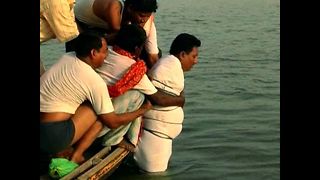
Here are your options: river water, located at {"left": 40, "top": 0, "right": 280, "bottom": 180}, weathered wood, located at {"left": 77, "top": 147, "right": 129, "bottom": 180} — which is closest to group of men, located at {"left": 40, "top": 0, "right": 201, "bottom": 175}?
weathered wood, located at {"left": 77, "top": 147, "right": 129, "bottom": 180}

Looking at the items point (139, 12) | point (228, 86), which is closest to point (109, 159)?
point (139, 12)

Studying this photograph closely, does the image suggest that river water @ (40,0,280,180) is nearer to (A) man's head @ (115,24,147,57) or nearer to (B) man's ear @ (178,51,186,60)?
(B) man's ear @ (178,51,186,60)

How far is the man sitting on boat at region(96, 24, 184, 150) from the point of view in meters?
4.84

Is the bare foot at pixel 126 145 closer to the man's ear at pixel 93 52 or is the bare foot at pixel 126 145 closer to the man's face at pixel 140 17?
the man's ear at pixel 93 52

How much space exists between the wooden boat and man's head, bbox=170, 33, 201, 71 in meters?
0.96

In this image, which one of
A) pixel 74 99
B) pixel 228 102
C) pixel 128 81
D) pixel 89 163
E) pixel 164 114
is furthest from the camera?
pixel 228 102

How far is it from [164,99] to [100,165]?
88 centimetres

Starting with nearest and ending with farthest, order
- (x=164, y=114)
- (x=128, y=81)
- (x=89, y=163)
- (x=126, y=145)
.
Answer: (x=89, y=163)
(x=128, y=81)
(x=126, y=145)
(x=164, y=114)

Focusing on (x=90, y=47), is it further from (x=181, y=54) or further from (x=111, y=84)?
(x=181, y=54)

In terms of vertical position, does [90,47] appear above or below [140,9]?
below

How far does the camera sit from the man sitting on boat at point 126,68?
15.9ft

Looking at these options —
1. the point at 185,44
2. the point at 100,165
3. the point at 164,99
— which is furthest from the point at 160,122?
the point at 100,165

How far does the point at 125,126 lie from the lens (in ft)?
16.5
